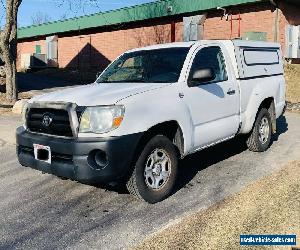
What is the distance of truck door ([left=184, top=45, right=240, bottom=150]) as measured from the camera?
532cm

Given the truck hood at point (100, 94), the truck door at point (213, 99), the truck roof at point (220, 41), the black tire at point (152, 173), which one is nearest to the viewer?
the truck hood at point (100, 94)

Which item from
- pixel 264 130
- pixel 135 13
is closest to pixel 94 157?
pixel 264 130

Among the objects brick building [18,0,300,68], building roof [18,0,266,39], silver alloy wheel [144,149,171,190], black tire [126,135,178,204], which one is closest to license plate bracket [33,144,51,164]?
black tire [126,135,178,204]

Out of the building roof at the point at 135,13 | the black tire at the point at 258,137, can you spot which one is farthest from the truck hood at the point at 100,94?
the building roof at the point at 135,13

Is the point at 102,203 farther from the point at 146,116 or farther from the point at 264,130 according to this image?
the point at 264,130

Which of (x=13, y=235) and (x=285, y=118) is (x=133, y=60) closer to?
(x=13, y=235)

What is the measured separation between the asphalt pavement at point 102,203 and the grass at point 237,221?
186 mm

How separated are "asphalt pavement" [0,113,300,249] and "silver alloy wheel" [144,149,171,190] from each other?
0.81ft

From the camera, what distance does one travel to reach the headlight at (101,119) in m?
4.33

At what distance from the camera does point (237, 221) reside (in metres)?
4.22

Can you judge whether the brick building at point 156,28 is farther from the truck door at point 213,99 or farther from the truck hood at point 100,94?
the truck hood at point 100,94

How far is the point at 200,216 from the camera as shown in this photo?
4375mm

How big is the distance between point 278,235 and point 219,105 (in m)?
2.29

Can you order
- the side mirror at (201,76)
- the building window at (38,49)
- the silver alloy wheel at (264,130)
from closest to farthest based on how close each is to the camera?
the side mirror at (201,76)
the silver alloy wheel at (264,130)
the building window at (38,49)
